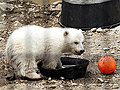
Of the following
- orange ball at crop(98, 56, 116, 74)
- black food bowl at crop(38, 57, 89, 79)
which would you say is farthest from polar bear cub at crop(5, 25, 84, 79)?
orange ball at crop(98, 56, 116, 74)

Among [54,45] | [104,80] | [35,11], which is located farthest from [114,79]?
[35,11]

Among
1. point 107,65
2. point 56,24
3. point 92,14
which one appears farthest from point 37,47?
point 56,24

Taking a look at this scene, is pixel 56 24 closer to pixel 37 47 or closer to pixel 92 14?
pixel 92 14

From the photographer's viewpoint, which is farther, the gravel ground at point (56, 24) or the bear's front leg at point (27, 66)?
the bear's front leg at point (27, 66)

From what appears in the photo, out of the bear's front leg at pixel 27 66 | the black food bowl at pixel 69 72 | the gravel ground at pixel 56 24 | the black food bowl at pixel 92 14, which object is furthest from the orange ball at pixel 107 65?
the black food bowl at pixel 92 14

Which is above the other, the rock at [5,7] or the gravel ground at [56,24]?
the rock at [5,7]

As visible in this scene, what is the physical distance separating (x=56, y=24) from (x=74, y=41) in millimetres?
2849

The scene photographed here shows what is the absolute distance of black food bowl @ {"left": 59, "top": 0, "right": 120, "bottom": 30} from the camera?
20.8 ft

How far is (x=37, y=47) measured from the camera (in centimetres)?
405

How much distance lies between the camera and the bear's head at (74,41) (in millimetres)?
4129

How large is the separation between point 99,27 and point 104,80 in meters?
2.55

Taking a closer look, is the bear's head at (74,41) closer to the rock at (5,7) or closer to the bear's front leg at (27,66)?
the bear's front leg at (27,66)

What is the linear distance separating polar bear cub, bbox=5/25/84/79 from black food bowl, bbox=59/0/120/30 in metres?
2.18

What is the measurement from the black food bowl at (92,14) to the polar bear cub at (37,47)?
85.8 inches
